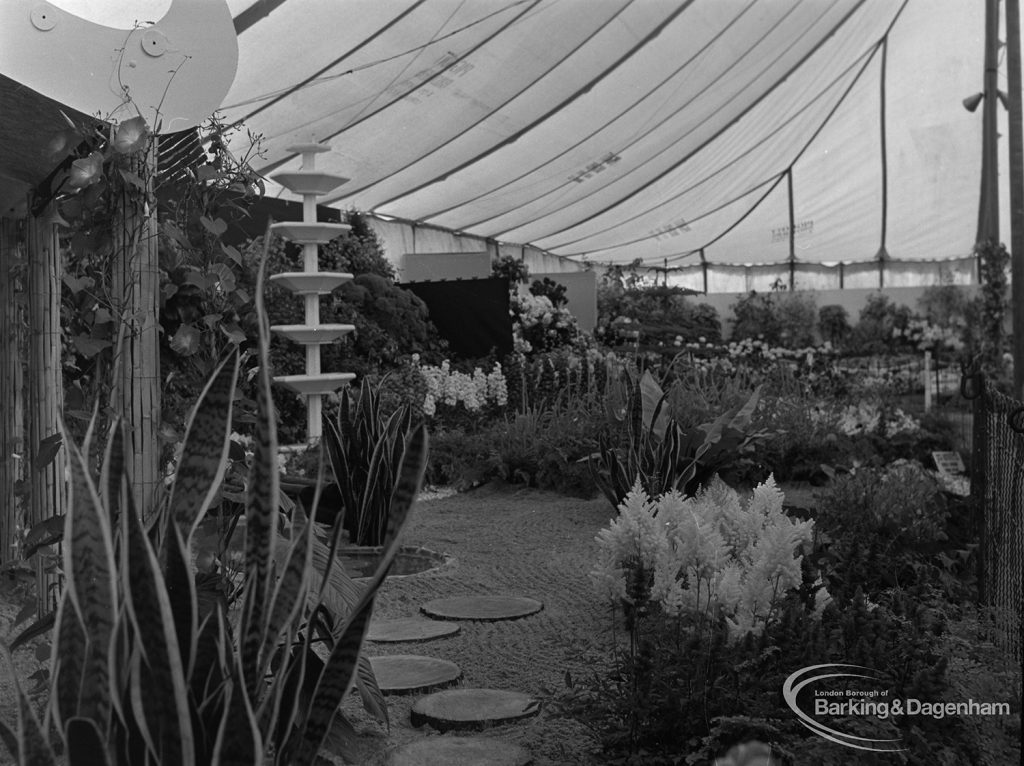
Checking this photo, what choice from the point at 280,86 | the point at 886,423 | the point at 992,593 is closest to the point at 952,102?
the point at 886,423

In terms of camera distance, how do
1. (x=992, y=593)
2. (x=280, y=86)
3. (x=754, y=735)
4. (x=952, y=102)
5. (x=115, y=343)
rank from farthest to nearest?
(x=952, y=102) → (x=280, y=86) → (x=992, y=593) → (x=115, y=343) → (x=754, y=735)

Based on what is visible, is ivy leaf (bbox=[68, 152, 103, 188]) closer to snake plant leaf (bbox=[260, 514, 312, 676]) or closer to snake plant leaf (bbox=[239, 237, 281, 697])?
snake plant leaf (bbox=[239, 237, 281, 697])

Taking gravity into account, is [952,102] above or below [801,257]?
above

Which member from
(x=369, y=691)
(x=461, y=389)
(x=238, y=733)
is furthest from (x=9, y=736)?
(x=461, y=389)

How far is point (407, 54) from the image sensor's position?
8.70 m

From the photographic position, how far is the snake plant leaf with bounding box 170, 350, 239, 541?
1429 mm

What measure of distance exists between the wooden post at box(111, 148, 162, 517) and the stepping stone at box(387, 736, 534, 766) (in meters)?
0.79

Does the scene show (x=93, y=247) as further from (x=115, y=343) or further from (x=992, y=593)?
(x=992, y=593)

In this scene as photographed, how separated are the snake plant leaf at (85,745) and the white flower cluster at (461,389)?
644cm

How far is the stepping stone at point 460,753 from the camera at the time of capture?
2229 millimetres

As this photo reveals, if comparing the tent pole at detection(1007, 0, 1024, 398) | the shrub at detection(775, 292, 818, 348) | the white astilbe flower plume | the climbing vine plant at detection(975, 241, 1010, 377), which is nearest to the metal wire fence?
the white astilbe flower plume

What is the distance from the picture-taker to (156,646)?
116 cm

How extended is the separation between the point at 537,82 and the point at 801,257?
1490 centimetres

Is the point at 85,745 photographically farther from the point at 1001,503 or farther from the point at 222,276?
the point at 1001,503
